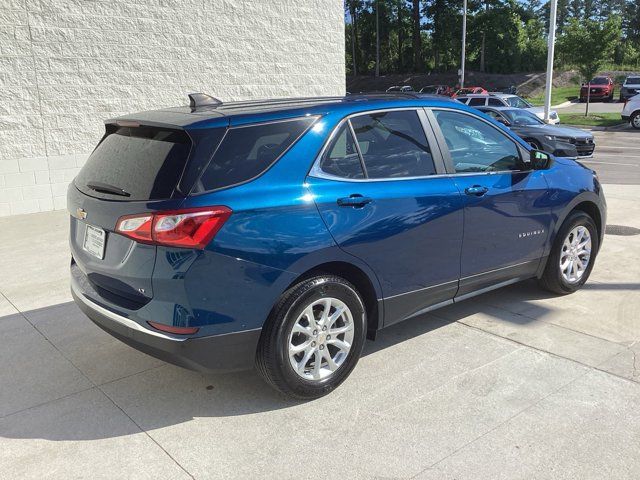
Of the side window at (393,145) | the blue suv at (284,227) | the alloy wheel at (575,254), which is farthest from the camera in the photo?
the alloy wheel at (575,254)

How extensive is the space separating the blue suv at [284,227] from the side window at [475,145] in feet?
0.08

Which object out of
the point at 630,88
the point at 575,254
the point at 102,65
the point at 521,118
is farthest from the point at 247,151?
the point at 630,88

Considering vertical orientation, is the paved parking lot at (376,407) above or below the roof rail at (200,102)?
below

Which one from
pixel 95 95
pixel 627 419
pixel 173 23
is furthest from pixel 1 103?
pixel 627 419

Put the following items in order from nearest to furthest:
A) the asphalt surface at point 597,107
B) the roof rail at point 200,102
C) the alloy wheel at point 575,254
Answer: the roof rail at point 200,102 → the alloy wheel at point 575,254 → the asphalt surface at point 597,107

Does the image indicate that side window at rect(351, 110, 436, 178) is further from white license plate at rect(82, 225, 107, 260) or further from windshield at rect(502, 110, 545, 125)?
windshield at rect(502, 110, 545, 125)

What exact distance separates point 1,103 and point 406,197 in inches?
302

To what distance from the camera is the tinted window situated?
126 inches

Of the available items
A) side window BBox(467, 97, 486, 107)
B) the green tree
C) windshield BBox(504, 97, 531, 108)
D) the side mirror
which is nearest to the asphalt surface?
the green tree

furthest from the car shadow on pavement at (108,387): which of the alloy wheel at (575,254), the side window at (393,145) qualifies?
the side window at (393,145)

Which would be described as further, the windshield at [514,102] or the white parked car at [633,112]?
the white parked car at [633,112]

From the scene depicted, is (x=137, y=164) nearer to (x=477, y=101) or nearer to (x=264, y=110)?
(x=264, y=110)

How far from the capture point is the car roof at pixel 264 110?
3.40 metres

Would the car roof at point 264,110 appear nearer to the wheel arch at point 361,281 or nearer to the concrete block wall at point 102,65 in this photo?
the wheel arch at point 361,281
